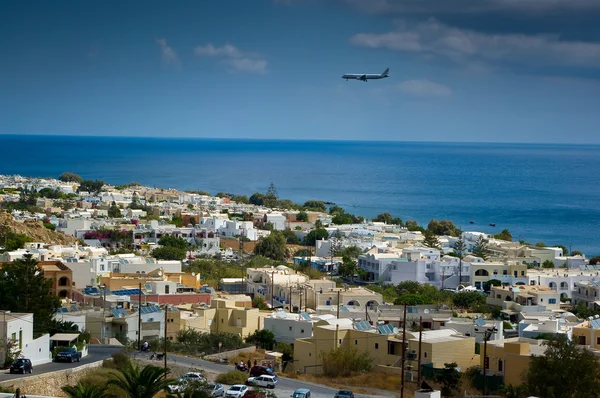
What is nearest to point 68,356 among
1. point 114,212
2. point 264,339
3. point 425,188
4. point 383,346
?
point 264,339

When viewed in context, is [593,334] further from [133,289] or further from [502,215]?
[502,215]

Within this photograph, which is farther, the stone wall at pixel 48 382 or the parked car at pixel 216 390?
the parked car at pixel 216 390

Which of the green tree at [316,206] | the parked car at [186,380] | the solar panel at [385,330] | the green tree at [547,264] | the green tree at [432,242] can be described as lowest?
the parked car at [186,380]

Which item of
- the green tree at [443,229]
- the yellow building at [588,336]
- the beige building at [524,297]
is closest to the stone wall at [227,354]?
the yellow building at [588,336]

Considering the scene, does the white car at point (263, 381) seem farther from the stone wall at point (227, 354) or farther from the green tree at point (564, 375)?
the green tree at point (564, 375)

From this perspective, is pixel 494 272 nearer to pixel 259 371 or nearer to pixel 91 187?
pixel 259 371

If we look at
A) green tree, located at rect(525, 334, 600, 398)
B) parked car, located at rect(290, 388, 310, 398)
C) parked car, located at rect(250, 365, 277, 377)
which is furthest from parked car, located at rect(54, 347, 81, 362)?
green tree, located at rect(525, 334, 600, 398)

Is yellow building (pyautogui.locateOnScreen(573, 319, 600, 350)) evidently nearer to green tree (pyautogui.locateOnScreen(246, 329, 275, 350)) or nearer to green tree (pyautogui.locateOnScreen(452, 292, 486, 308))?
green tree (pyautogui.locateOnScreen(246, 329, 275, 350))

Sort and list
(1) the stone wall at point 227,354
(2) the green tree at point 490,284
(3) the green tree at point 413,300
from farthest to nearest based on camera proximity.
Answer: (2) the green tree at point 490,284 → (3) the green tree at point 413,300 → (1) the stone wall at point 227,354
